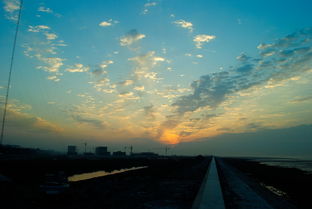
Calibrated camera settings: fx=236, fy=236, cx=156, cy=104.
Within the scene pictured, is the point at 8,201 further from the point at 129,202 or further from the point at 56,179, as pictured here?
the point at 129,202

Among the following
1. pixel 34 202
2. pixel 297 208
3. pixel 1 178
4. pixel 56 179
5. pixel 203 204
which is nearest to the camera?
pixel 203 204

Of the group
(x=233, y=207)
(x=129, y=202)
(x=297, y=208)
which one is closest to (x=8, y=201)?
(x=129, y=202)

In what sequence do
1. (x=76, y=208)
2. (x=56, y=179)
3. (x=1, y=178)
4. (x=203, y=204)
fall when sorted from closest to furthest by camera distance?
(x=203, y=204) → (x=76, y=208) → (x=56, y=179) → (x=1, y=178)

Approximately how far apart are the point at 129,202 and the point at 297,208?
44.7 feet

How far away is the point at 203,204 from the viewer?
11617 mm

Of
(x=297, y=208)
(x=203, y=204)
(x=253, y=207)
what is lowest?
(x=297, y=208)

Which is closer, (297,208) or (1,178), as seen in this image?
(297,208)

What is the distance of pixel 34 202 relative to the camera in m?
15.4

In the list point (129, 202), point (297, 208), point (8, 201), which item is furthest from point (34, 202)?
point (297, 208)

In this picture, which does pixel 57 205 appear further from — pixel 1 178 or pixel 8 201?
pixel 1 178

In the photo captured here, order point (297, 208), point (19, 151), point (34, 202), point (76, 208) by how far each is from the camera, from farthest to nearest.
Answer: point (19, 151), point (297, 208), point (34, 202), point (76, 208)

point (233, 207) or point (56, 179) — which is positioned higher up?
point (56, 179)

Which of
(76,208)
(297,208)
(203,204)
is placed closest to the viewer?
(203,204)

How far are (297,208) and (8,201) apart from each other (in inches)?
845
